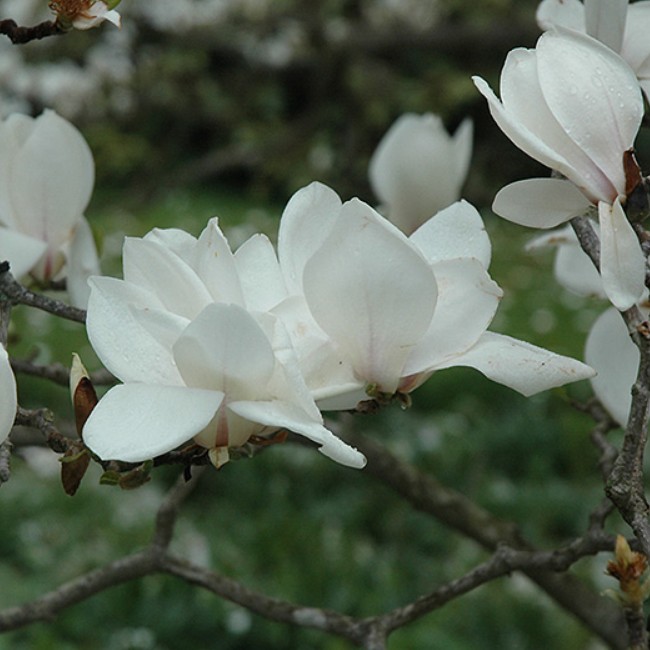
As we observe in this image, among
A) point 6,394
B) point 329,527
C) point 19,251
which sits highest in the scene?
point 6,394

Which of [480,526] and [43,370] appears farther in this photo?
[480,526]

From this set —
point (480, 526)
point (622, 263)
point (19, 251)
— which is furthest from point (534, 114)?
point (480, 526)

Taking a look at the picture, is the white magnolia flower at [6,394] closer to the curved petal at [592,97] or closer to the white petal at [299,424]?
the white petal at [299,424]

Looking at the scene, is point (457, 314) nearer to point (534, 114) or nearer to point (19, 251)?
point (534, 114)

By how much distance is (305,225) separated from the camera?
2.23ft

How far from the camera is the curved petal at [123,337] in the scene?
0.62 meters

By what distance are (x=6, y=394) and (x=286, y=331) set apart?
155mm

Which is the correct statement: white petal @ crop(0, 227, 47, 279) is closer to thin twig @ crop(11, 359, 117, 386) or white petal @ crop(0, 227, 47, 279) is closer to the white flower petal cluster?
thin twig @ crop(11, 359, 117, 386)

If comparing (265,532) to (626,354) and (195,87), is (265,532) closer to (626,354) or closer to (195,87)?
(626,354)

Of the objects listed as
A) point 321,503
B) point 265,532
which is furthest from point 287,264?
point 321,503

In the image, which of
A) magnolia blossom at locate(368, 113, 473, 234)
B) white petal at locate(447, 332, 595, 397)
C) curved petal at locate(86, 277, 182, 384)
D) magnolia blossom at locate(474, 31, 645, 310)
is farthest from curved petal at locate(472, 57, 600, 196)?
magnolia blossom at locate(368, 113, 473, 234)

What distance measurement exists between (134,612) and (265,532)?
1.83ft

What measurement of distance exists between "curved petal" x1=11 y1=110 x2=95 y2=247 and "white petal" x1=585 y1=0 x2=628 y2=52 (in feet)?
1.55

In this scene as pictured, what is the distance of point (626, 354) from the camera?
2.65 feet
